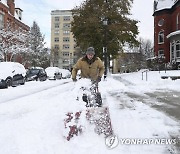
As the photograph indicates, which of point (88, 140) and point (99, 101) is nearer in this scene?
point (88, 140)

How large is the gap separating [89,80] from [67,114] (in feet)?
4.37

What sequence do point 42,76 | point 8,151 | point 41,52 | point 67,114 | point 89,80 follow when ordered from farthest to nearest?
1. point 41,52
2. point 42,76
3. point 89,80
4. point 67,114
5. point 8,151

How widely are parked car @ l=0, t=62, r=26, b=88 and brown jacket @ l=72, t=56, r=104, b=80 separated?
12.3 meters

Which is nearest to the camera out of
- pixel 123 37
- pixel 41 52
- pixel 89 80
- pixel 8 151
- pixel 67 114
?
pixel 8 151

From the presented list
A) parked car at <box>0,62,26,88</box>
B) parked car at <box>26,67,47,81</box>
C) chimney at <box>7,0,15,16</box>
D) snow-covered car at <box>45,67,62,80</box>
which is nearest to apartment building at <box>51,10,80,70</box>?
chimney at <box>7,0,15,16</box>

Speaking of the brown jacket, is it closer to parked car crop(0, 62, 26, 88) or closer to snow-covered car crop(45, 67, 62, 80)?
parked car crop(0, 62, 26, 88)

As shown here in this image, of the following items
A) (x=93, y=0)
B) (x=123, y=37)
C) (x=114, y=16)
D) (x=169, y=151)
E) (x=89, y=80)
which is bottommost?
(x=169, y=151)

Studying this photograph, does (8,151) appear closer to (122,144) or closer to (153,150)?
(122,144)

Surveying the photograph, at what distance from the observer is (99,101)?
6488 mm

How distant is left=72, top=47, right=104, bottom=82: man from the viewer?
6.53 m

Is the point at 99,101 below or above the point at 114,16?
below

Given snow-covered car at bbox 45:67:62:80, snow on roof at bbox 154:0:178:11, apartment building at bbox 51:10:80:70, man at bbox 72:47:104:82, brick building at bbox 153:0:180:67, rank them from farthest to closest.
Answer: apartment building at bbox 51:10:80:70
snow on roof at bbox 154:0:178:11
brick building at bbox 153:0:180:67
snow-covered car at bbox 45:67:62:80
man at bbox 72:47:104:82

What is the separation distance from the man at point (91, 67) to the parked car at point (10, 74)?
12309 millimetres

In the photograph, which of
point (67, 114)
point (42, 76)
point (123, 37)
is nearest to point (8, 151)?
point (67, 114)
